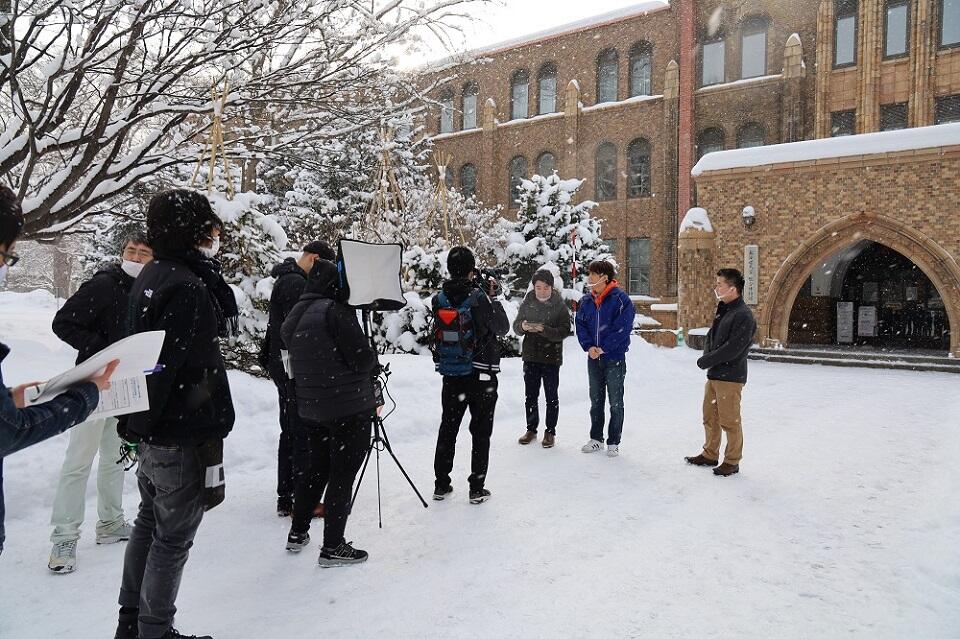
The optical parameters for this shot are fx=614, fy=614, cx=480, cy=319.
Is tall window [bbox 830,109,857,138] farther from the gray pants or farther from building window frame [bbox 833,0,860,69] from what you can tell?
the gray pants

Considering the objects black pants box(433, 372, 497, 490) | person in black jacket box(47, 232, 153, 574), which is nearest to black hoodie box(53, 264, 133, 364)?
person in black jacket box(47, 232, 153, 574)

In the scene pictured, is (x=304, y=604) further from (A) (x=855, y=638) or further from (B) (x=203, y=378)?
(A) (x=855, y=638)

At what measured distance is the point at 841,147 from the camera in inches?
614

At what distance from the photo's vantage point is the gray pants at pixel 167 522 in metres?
2.57

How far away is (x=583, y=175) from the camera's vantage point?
90.8 feet

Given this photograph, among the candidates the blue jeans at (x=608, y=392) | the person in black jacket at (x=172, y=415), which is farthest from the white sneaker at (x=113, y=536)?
the blue jeans at (x=608, y=392)

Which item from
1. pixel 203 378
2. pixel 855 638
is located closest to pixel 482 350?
pixel 203 378

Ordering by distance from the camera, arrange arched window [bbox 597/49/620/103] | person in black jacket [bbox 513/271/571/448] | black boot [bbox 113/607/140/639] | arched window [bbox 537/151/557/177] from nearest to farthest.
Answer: black boot [bbox 113/607/140/639] < person in black jacket [bbox 513/271/571/448] < arched window [bbox 597/49/620/103] < arched window [bbox 537/151/557/177]

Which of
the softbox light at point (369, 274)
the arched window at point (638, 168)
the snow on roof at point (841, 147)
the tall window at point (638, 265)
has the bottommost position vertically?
the softbox light at point (369, 274)

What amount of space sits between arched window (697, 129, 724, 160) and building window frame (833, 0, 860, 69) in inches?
174

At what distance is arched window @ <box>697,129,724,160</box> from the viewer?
80.5 feet

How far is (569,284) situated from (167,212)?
16.8 metres

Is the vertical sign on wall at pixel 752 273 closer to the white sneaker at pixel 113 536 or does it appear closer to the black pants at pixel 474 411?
the black pants at pixel 474 411

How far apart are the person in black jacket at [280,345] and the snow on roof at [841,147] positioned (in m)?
15.3
